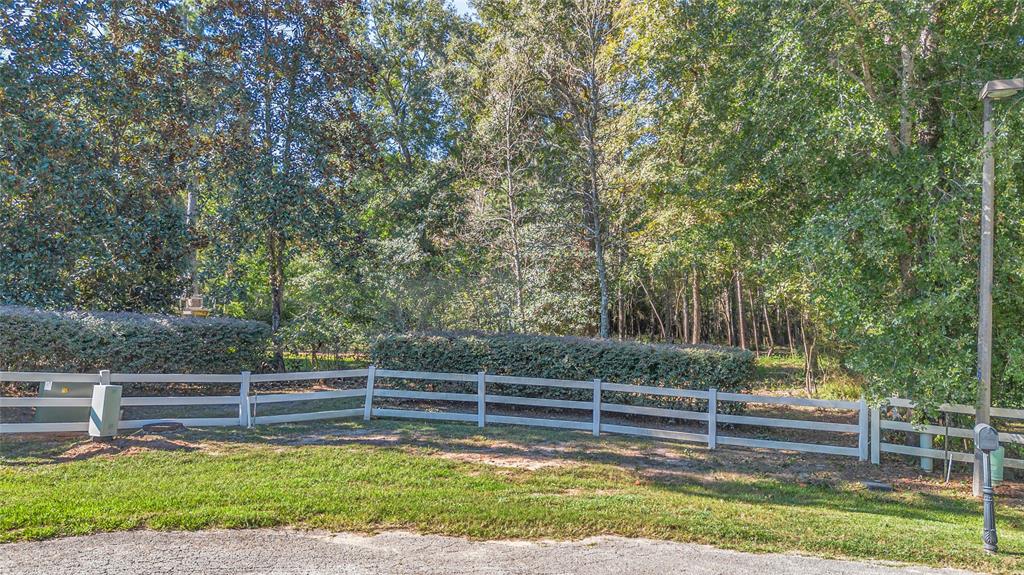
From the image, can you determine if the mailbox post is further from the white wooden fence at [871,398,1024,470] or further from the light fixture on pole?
the white wooden fence at [871,398,1024,470]

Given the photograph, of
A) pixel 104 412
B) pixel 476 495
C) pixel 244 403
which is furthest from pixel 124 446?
pixel 476 495

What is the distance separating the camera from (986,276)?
6.50 metres

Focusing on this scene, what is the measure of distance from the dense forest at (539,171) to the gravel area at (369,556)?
13.9 ft

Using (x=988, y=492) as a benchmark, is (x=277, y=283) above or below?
above

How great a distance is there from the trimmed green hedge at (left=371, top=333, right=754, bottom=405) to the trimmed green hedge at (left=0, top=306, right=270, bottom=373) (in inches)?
118

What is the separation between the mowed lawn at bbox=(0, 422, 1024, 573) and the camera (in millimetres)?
4828

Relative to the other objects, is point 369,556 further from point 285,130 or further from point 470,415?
point 285,130

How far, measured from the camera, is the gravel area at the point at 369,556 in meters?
4.03

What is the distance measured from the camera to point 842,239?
7.29 m

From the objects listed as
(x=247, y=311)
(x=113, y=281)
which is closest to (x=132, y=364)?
(x=113, y=281)

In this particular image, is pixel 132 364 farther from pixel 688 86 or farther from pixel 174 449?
pixel 688 86

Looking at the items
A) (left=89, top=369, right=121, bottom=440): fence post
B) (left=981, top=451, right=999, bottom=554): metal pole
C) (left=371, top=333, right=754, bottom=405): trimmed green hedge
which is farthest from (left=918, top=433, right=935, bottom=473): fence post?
(left=89, top=369, right=121, bottom=440): fence post

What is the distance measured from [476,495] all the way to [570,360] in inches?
200

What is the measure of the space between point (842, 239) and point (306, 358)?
14064 millimetres
